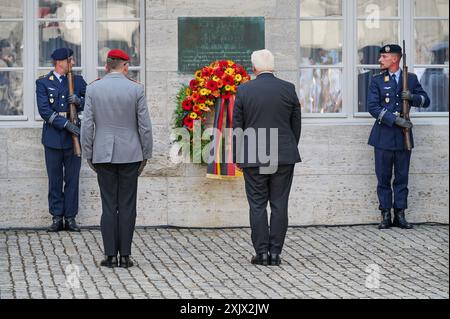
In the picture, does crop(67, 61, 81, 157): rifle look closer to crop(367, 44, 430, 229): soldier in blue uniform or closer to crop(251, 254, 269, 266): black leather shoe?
crop(251, 254, 269, 266): black leather shoe

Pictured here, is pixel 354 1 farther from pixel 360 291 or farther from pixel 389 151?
pixel 360 291

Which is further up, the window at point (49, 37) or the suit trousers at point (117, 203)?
the window at point (49, 37)

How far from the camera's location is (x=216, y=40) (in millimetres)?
13258

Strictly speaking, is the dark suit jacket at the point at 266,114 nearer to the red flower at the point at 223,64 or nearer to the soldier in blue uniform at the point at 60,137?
the red flower at the point at 223,64

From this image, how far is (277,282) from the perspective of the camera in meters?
10.0

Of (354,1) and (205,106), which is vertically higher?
(354,1)

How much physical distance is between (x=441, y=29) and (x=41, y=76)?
4501 millimetres

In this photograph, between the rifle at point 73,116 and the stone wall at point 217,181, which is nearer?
the rifle at point 73,116

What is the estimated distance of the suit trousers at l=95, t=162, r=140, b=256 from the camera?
10734 millimetres

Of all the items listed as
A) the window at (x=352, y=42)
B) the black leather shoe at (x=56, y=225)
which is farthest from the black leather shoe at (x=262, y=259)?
the window at (x=352, y=42)

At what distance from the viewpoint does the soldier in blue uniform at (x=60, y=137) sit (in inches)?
510

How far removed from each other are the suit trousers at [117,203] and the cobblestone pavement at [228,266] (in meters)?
0.24
